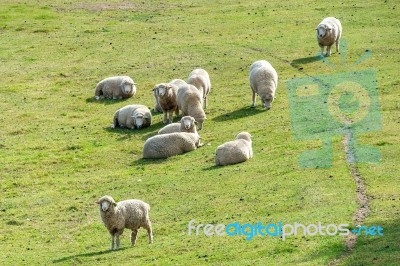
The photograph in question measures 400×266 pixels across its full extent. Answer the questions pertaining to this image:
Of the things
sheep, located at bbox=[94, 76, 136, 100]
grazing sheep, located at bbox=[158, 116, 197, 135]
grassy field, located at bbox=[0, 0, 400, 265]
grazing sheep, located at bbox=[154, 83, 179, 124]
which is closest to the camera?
grassy field, located at bbox=[0, 0, 400, 265]

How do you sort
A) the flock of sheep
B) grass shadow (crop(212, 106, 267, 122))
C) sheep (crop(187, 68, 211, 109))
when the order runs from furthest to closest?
sheep (crop(187, 68, 211, 109)) → grass shadow (crop(212, 106, 267, 122)) → the flock of sheep

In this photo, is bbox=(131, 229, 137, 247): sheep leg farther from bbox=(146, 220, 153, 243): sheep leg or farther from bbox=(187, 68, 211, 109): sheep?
bbox=(187, 68, 211, 109): sheep

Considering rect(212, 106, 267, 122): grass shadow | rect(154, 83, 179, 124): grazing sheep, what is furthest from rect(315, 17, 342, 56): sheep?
rect(154, 83, 179, 124): grazing sheep

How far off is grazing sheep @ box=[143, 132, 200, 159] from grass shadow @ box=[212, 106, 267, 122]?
11.1ft

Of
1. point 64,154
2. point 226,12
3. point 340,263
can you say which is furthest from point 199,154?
point 226,12

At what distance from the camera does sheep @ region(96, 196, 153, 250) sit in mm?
20172

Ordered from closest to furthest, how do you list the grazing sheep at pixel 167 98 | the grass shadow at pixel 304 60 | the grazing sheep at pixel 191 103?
1. the grazing sheep at pixel 191 103
2. the grazing sheep at pixel 167 98
3. the grass shadow at pixel 304 60

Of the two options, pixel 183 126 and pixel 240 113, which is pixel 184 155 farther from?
pixel 240 113

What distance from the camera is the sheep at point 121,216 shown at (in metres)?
20.2

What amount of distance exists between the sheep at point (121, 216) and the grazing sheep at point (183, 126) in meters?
8.41

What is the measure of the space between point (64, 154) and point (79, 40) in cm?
1609

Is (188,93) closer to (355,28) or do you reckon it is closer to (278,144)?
(278,144)

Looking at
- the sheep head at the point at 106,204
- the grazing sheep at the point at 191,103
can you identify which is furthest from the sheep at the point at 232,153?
the sheep head at the point at 106,204

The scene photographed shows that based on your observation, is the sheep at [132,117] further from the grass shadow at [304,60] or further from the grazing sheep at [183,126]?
the grass shadow at [304,60]
